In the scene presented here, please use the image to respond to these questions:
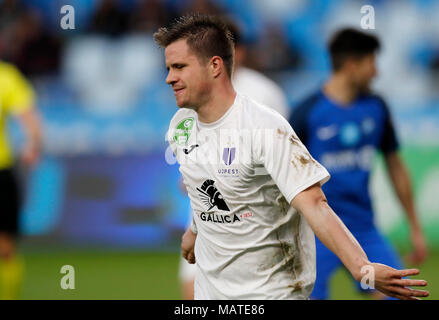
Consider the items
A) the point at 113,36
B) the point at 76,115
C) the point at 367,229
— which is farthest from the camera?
the point at 113,36

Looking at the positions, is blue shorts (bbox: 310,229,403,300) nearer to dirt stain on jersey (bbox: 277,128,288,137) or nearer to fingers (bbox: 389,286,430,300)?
dirt stain on jersey (bbox: 277,128,288,137)

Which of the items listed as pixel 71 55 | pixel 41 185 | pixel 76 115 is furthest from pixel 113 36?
pixel 41 185

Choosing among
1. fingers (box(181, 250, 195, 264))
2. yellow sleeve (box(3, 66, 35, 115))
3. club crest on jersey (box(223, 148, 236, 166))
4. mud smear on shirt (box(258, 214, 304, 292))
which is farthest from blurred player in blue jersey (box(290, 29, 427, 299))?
yellow sleeve (box(3, 66, 35, 115))

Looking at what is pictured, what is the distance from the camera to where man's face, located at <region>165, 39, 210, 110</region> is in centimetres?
380

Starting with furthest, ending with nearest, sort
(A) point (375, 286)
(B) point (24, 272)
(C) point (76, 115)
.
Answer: (C) point (76, 115)
(B) point (24, 272)
(A) point (375, 286)

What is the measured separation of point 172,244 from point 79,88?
10.4ft

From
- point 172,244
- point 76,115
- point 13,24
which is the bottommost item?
point 172,244

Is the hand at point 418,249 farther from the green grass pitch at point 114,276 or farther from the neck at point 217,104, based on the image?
the neck at point 217,104

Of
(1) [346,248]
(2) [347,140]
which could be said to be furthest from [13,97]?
(1) [346,248]

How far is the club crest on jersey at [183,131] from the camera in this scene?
4.04 m

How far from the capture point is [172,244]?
11.9 meters

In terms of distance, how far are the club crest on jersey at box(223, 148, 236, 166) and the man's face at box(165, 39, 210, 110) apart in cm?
29
